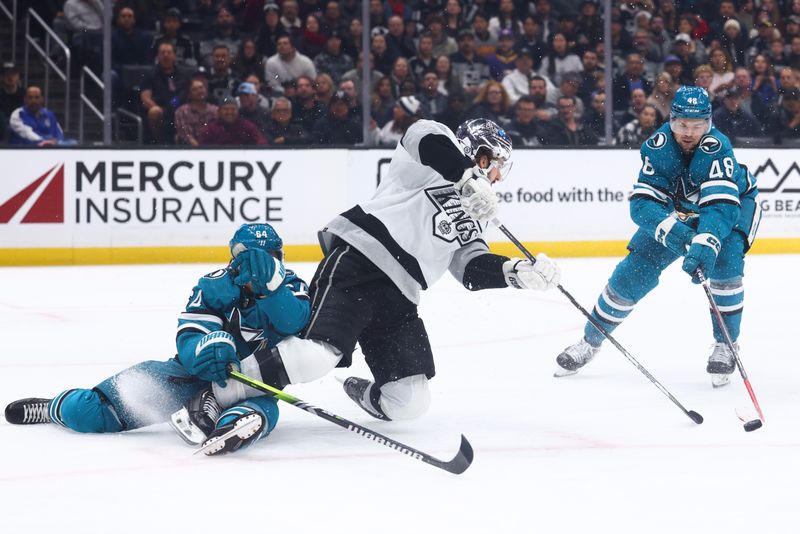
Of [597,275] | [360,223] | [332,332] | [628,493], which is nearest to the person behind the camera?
[628,493]

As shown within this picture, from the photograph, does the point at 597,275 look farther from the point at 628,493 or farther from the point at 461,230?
the point at 628,493

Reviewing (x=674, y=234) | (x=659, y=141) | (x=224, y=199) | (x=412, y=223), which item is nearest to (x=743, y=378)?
(x=674, y=234)

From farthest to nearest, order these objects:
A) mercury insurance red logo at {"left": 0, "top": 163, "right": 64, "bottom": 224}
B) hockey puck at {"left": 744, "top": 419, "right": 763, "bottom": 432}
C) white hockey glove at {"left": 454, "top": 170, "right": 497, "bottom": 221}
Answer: mercury insurance red logo at {"left": 0, "top": 163, "right": 64, "bottom": 224}, hockey puck at {"left": 744, "top": 419, "right": 763, "bottom": 432}, white hockey glove at {"left": 454, "top": 170, "right": 497, "bottom": 221}

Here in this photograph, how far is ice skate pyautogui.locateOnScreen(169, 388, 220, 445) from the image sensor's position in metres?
2.93

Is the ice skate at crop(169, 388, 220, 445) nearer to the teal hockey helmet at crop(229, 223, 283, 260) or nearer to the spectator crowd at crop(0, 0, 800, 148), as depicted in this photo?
the teal hockey helmet at crop(229, 223, 283, 260)

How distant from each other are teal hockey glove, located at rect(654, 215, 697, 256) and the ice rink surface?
0.47 meters

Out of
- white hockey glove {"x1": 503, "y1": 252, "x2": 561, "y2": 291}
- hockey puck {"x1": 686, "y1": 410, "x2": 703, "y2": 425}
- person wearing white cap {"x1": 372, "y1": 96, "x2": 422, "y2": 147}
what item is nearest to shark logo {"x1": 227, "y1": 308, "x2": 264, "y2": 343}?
white hockey glove {"x1": 503, "y1": 252, "x2": 561, "y2": 291}

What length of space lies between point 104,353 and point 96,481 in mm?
1983

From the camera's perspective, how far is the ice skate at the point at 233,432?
281 cm

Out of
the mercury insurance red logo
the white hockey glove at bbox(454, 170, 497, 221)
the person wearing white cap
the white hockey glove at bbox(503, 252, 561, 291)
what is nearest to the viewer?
the white hockey glove at bbox(454, 170, 497, 221)

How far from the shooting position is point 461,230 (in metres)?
3.27

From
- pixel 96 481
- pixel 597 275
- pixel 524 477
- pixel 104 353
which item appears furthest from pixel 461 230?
pixel 597 275

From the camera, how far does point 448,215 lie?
127 inches

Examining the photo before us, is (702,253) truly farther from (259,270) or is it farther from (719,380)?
(259,270)
